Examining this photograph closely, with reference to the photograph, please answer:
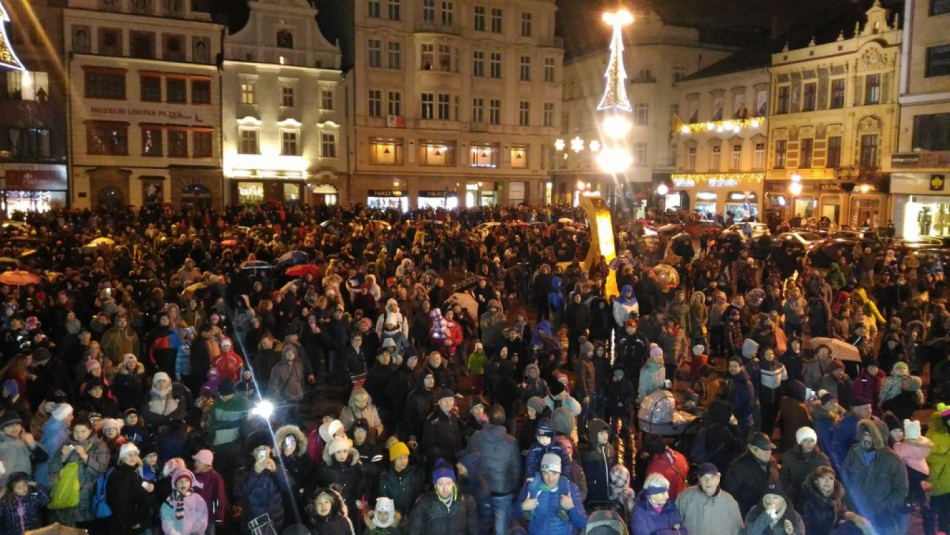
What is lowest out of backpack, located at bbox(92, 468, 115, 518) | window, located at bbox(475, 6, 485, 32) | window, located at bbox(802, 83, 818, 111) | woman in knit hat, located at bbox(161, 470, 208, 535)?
backpack, located at bbox(92, 468, 115, 518)

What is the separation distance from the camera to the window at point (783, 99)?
43375mm

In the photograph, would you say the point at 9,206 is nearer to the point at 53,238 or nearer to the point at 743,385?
the point at 53,238

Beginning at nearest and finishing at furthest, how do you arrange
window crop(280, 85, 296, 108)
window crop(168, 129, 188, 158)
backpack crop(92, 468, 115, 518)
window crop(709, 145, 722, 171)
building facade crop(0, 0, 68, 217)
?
backpack crop(92, 468, 115, 518), building facade crop(0, 0, 68, 217), window crop(168, 129, 188, 158), window crop(280, 85, 296, 108), window crop(709, 145, 722, 171)

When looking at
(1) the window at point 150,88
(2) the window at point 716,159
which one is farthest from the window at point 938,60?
(1) the window at point 150,88

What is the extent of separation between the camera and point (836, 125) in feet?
134

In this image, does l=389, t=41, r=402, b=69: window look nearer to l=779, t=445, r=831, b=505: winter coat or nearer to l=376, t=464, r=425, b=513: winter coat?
l=376, t=464, r=425, b=513: winter coat

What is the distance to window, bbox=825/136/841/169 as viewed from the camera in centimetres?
4097

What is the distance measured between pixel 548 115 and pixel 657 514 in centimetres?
4530

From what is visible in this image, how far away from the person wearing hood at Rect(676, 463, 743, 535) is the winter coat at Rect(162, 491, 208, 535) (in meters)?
3.92

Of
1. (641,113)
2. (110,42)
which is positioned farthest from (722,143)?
(110,42)

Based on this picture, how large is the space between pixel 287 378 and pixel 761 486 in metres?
5.76

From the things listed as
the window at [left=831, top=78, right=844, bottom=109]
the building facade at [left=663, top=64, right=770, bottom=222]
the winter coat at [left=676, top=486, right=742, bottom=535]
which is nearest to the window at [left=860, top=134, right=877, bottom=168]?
the window at [left=831, top=78, right=844, bottom=109]

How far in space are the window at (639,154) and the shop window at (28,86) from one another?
35521 millimetres

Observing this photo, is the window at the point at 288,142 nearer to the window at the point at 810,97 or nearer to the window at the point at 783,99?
the window at the point at 783,99
